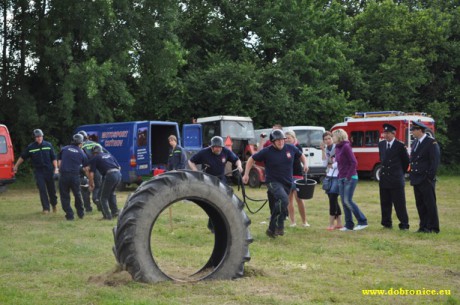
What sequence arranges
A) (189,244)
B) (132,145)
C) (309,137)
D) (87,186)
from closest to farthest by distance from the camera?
(189,244) → (87,186) → (132,145) → (309,137)

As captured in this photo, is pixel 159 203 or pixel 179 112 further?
pixel 179 112

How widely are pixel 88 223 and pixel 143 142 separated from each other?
9.12 metres

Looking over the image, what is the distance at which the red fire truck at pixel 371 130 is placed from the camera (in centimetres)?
2665

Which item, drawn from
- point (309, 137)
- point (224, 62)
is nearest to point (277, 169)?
point (309, 137)

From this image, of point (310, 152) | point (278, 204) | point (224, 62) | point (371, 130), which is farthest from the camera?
point (224, 62)

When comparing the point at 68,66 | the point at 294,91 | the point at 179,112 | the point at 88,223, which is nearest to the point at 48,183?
the point at 88,223

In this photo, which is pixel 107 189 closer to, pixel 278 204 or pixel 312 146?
pixel 278 204

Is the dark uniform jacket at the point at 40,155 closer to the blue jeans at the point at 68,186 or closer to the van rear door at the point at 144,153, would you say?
the blue jeans at the point at 68,186

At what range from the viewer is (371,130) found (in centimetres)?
2734

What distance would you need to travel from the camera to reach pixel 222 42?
3275cm

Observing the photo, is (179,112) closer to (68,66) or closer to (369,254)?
(68,66)

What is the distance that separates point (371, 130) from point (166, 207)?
833 inches

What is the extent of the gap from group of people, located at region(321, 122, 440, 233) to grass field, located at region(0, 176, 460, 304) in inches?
13.8

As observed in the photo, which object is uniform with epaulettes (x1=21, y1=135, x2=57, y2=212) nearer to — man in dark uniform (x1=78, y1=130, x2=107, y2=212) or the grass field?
man in dark uniform (x1=78, y1=130, x2=107, y2=212)
